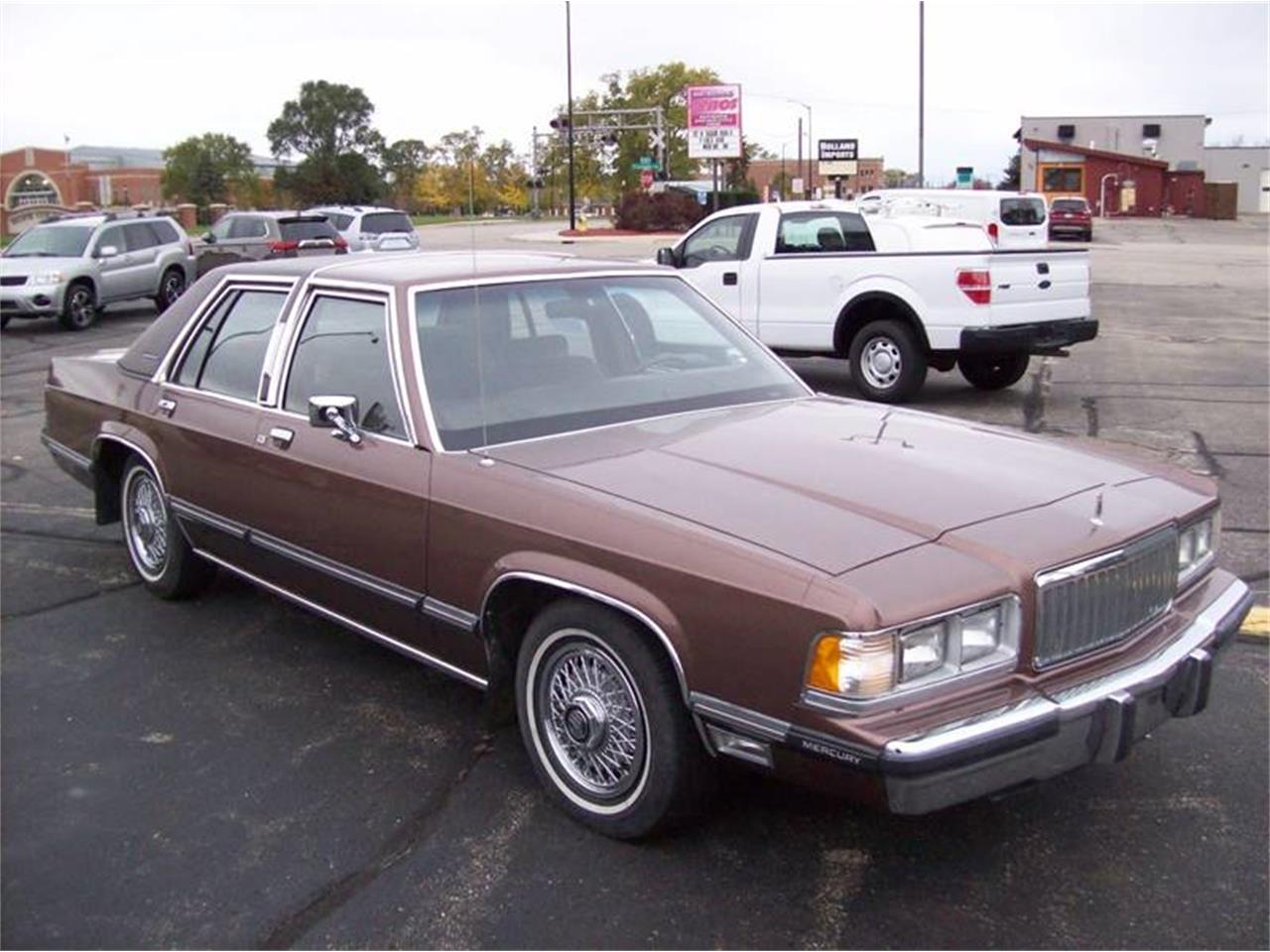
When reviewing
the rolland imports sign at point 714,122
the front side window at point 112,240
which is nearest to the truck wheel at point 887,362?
the front side window at point 112,240

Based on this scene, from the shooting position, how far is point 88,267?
18250 millimetres

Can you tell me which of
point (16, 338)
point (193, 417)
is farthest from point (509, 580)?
point (16, 338)

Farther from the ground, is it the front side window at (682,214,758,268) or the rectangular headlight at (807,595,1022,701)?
the front side window at (682,214,758,268)

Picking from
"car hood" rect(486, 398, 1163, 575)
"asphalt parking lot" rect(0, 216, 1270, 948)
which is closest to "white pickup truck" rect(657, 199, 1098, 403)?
"car hood" rect(486, 398, 1163, 575)

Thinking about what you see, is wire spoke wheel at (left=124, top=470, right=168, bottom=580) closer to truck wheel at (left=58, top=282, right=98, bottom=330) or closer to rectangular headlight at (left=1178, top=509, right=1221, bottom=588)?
rectangular headlight at (left=1178, top=509, right=1221, bottom=588)

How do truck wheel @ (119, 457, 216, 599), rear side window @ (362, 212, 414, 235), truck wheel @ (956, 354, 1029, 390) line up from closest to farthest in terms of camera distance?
truck wheel @ (119, 457, 216, 599) < truck wheel @ (956, 354, 1029, 390) < rear side window @ (362, 212, 414, 235)

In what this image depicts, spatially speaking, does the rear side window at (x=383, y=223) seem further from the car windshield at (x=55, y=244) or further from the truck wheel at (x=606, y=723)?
the truck wheel at (x=606, y=723)

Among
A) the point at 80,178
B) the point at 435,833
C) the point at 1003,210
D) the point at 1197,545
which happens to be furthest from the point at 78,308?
the point at 80,178

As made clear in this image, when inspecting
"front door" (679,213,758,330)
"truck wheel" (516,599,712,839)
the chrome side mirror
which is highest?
"front door" (679,213,758,330)

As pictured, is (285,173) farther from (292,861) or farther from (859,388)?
(292,861)

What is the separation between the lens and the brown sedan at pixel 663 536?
289cm

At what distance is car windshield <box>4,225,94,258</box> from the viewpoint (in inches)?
732

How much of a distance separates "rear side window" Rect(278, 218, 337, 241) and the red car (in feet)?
93.6

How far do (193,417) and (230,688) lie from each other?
1186 millimetres
